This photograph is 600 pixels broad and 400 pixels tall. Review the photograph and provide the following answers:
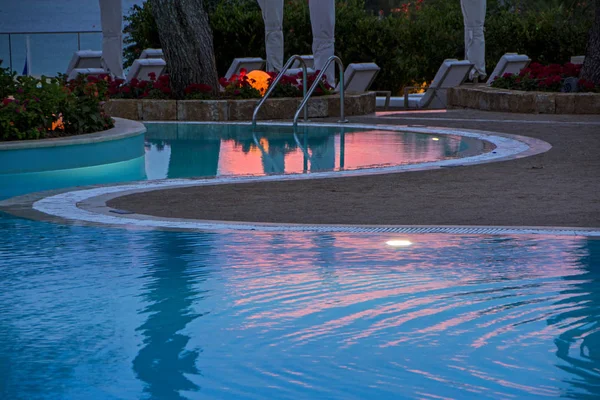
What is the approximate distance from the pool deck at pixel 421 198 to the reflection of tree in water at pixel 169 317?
119 cm

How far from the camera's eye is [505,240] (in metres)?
6.58

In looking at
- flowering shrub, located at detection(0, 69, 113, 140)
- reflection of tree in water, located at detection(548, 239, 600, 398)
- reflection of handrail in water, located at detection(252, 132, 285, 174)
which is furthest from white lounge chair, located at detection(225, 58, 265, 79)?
reflection of tree in water, located at detection(548, 239, 600, 398)

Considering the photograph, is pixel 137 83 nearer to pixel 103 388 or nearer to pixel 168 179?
pixel 168 179

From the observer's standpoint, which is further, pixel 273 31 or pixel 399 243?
pixel 273 31

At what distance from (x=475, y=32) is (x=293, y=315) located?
58.7 feet

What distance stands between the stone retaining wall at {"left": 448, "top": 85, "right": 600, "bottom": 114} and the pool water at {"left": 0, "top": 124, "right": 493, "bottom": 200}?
13.3ft

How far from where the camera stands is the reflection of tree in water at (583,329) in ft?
13.5

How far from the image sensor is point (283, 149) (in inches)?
501

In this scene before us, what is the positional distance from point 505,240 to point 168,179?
4190mm

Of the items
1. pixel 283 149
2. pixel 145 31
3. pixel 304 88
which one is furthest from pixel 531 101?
pixel 145 31

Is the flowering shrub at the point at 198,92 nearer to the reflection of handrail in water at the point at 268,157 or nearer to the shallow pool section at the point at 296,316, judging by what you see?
the reflection of handrail in water at the point at 268,157

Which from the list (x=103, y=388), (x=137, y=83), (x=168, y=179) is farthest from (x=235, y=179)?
(x=137, y=83)

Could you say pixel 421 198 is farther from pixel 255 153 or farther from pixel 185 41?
pixel 185 41

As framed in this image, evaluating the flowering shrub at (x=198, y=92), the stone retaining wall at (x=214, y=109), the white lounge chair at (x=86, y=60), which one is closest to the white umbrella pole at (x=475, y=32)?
the stone retaining wall at (x=214, y=109)
